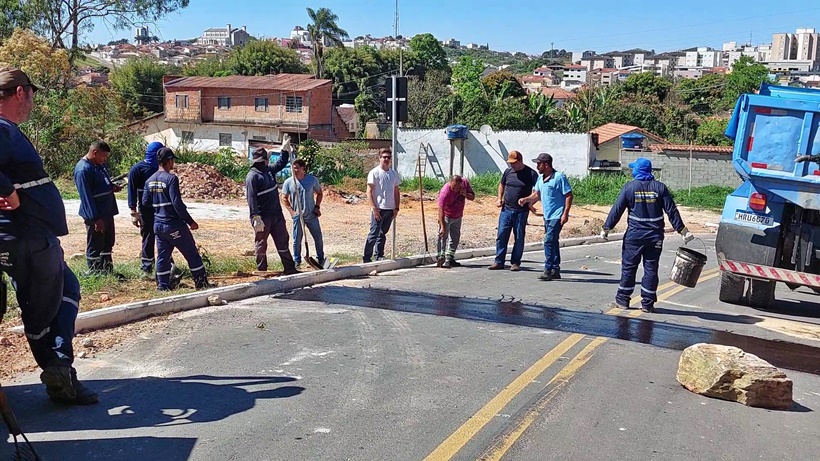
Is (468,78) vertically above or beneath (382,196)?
above

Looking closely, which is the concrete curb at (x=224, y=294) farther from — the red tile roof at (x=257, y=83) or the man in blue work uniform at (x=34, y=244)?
the red tile roof at (x=257, y=83)

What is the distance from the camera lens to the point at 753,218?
9.98 meters

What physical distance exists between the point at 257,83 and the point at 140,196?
4742cm

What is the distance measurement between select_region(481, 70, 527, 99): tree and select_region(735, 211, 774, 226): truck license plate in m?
41.7

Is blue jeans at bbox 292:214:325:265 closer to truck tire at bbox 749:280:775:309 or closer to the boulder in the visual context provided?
truck tire at bbox 749:280:775:309

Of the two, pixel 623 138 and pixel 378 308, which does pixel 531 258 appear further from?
pixel 623 138

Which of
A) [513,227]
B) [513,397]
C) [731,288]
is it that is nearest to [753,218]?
[731,288]

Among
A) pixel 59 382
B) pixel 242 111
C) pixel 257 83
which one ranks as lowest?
pixel 59 382

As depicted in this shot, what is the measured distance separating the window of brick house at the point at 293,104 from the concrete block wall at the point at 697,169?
27871 mm

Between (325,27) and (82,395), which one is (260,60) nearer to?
(325,27)

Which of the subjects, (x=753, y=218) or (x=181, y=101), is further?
(x=181, y=101)

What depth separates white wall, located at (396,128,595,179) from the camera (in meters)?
34.7

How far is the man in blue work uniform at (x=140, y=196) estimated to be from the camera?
9898mm

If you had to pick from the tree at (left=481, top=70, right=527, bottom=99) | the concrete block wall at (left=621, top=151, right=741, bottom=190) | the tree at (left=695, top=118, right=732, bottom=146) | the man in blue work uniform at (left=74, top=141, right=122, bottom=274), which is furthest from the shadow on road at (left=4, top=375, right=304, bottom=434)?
the tree at (left=481, top=70, right=527, bottom=99)
